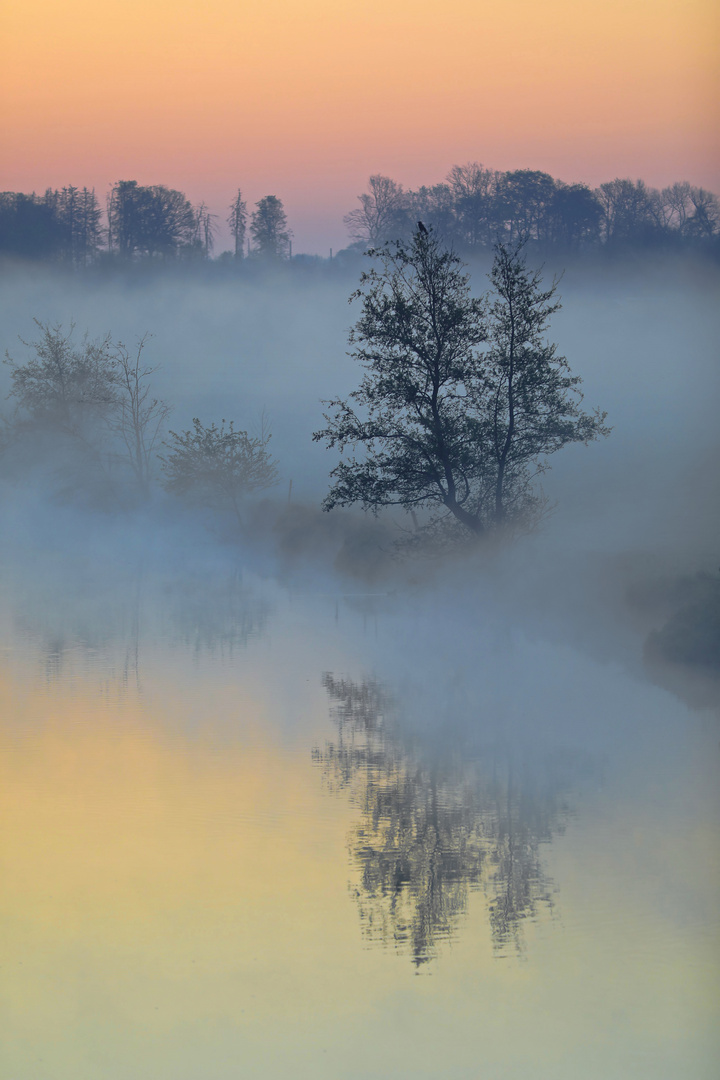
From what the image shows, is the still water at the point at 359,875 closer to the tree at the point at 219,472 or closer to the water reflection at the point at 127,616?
the water reflection at the point at 127,616

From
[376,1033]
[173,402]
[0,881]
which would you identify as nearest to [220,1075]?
[376,1033]

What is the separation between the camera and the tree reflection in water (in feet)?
38.0

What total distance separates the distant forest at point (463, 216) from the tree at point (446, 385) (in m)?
49.3

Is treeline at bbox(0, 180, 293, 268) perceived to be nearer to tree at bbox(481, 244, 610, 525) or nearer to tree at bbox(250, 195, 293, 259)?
tree at bbox(250, 195, 293, 259)

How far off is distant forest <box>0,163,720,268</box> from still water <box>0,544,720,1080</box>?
65.1 metres

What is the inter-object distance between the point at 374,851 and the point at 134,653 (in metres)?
18.0

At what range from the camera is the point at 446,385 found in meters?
35.4

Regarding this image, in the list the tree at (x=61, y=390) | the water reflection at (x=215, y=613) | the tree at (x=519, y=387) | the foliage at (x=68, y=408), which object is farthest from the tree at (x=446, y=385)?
the tree at (x=61, y=390)

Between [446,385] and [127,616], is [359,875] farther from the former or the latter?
[127,616]

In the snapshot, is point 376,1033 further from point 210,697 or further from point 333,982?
point 210,697

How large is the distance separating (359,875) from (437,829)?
2128 mm

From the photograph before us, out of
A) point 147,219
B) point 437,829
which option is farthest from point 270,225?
point 437,829

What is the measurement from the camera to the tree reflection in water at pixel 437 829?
11.6 meters

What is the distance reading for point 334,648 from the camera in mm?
30484
